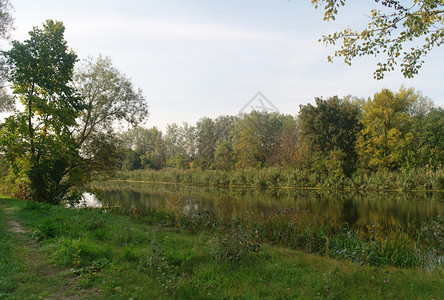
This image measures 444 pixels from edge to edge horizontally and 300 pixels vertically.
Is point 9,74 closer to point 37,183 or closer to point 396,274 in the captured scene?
point 37,183

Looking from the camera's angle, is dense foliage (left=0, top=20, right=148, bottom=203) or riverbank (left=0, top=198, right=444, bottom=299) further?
dense foliage (left=0, top=20, right=148, bottom=203)

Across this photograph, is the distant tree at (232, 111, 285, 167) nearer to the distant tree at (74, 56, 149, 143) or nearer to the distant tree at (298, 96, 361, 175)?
the distant tree at (298, 96, 361, 175)

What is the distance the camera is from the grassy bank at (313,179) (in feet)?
94.5

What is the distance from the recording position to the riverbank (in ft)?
14.4

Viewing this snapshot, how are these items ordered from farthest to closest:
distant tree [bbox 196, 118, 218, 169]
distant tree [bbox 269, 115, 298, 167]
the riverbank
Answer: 1. distant tree [bbox 196, 118, 218, 169]
2. distant tree [bbox 269, 115, 298, 167]
3. the riverbank

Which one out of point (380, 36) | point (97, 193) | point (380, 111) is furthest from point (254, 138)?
point (380, 36)

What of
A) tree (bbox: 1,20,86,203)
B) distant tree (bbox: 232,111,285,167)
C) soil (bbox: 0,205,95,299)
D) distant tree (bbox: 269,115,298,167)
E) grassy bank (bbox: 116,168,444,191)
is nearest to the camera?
soil (bbox: 0,205,95,299)

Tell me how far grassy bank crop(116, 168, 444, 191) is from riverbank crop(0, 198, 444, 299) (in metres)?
15.3

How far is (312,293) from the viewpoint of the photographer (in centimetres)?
453

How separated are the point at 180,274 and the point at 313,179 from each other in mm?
33097

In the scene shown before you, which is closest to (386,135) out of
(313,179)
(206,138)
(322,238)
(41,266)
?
(313,179)

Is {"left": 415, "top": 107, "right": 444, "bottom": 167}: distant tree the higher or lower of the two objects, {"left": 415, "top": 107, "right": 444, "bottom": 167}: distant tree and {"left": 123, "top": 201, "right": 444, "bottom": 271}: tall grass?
the higher

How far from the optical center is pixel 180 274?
5.23 meters

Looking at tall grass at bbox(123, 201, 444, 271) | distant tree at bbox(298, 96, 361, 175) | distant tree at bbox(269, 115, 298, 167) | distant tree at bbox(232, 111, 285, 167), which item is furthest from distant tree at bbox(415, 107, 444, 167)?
tall grass at bbox(123, 201, 444, 271)
